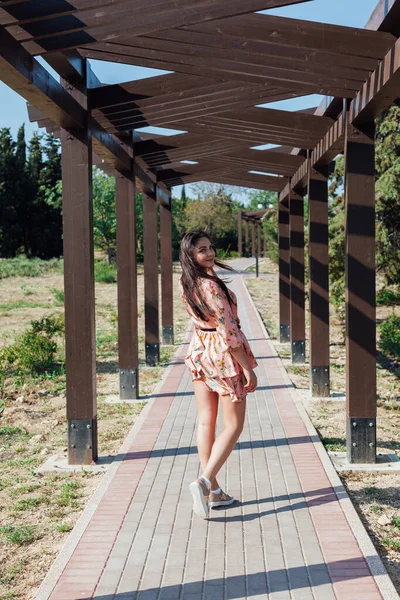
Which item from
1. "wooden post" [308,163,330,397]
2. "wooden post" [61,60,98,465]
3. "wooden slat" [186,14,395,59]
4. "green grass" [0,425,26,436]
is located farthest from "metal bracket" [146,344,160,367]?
"wooden slat" [186,14,395,59]

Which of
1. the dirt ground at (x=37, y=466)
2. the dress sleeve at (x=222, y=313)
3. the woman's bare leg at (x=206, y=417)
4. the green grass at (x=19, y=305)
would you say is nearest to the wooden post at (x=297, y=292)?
the dirt ground at (x=37, y=466)

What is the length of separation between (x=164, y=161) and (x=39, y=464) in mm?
5160

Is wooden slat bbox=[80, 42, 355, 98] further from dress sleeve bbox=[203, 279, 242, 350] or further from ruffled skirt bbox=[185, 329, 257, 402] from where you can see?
ruffled skirt bbox=[185, 329, 257, 402]

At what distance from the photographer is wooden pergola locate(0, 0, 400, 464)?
13.5 feet

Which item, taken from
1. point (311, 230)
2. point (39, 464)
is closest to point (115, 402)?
point (39, 464)

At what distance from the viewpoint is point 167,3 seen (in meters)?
4.09

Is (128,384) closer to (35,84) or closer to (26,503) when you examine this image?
(26,503)

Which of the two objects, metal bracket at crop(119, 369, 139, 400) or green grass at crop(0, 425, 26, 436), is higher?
metal bracket at crop(119, 369, 139, 400)

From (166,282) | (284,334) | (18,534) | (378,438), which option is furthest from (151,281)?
(18,534)

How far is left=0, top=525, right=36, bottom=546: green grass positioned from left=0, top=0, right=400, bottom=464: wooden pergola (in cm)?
129

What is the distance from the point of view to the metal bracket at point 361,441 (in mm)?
5594

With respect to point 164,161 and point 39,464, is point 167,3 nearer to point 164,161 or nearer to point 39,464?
point 39,464

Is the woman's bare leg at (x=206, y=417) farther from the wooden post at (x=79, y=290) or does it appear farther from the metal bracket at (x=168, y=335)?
the metal bracket at (x=168, y=335)

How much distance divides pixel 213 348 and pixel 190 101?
2673 mm
